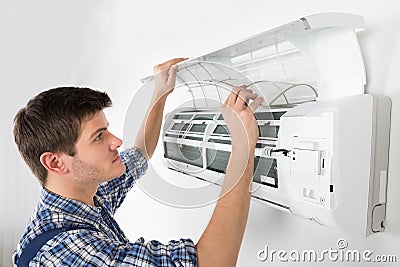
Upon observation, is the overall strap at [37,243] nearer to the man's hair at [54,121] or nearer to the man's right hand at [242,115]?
the man's hair at [54,121]

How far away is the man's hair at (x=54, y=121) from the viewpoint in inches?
37.3

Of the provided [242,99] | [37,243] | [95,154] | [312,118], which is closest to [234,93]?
[242,99]

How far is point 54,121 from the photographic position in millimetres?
949

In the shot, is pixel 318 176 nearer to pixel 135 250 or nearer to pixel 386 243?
pixel 386 243

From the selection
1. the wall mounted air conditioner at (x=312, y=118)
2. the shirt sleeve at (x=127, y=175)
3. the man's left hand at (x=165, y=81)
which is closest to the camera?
the wall mounted air conditioner at (x=312, y=118)

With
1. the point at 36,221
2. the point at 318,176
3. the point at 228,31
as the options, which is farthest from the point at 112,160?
the point at 228,31

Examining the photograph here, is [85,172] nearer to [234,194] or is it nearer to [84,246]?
[84,246]

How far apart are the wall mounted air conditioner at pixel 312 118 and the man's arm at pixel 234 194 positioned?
49 millimetres

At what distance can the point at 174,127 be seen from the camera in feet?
4.20

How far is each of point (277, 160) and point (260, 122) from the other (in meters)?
0.09

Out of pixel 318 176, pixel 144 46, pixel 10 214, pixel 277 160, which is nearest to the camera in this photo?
pixel 318 176

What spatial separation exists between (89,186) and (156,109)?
27 centimetres

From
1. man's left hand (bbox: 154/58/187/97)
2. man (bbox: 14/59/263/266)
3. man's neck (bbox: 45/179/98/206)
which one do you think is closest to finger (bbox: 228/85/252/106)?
man (bbox: 14/59/263/266)

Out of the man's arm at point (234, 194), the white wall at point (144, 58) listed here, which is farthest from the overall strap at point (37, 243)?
the white wall at point (144, 58)
